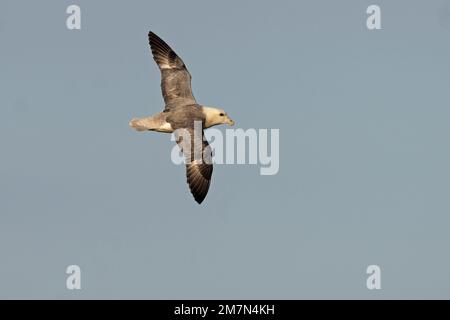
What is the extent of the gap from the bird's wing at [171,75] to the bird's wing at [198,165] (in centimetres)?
180

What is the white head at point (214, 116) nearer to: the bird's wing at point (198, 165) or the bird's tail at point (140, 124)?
the bird's wing at point (198, 165)

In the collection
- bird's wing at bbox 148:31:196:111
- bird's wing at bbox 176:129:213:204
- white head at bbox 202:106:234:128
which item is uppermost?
bird's wing at bbox 148:31:196:111

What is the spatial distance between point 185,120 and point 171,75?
2783 millimetres

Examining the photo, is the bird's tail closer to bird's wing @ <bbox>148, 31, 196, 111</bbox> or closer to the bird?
the bird

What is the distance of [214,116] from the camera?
25047 mm

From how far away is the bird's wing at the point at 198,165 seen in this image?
23578mm

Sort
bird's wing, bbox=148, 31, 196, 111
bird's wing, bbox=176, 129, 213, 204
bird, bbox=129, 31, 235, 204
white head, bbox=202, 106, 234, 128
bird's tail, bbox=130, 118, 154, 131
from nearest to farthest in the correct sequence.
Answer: bird's wing, bbox=176, 129, 213, 204, bird, bbox=129, 31, 235, 204, bird's tail, bbox=130, 118, 154, 131, white head, bbox=202, 106, 234, 128, bird's wing, bbox=148, 31, 196, 111

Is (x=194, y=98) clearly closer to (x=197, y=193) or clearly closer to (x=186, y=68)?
(x=186, y=68)

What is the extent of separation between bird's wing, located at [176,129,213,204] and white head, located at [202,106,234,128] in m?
1.17

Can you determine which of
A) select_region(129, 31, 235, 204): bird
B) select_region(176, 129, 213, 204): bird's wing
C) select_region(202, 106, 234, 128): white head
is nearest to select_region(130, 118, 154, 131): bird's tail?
select_region(129, 31, 235, 204): bird

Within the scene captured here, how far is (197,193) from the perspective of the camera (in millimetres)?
23469

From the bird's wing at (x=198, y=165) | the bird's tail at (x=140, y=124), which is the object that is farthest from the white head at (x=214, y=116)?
the bird's tail at (x=140, y=124)

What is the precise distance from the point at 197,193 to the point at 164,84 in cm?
427

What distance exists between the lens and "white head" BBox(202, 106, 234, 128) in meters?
24.9
